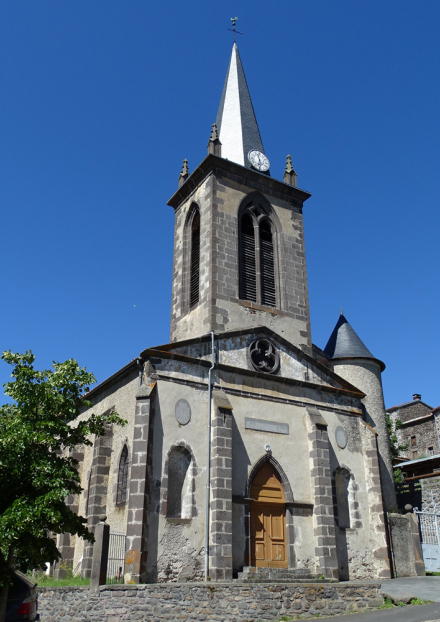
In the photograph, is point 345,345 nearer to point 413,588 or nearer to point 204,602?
point 413,588

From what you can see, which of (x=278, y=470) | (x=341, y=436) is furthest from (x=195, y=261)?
(x=278, y=470)

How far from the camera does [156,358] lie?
16453 millimetres

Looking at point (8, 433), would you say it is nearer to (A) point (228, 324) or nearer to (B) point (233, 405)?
(B) point (233, 405)

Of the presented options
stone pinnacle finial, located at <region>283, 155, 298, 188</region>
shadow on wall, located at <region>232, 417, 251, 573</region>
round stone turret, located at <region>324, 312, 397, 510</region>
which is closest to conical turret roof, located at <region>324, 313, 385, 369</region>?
round stone turret, located at <region>324, 312, 397, 510</region>

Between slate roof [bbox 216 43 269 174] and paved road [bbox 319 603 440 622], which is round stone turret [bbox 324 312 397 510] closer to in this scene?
paved road [bbox 319 603 440 622]

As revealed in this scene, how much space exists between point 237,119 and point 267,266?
747 centimetres

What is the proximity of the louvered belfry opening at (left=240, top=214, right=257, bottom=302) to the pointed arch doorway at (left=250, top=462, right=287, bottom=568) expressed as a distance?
6.23m

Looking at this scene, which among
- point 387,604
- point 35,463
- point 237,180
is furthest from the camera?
point 237,180

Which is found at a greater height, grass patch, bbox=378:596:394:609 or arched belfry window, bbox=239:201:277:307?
arched belfry window, bbox=239:201:277:307

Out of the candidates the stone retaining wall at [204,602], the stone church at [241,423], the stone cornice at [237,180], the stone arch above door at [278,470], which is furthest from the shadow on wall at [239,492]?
the stone cornice at [237,180]

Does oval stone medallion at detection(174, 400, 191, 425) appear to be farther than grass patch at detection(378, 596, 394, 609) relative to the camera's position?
Yes

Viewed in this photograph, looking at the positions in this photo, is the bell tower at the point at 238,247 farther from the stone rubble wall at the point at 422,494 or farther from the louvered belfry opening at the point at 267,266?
the stone rubble wall at the point at 422,494

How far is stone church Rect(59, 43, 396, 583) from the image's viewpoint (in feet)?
50.3

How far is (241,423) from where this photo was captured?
17359mm
